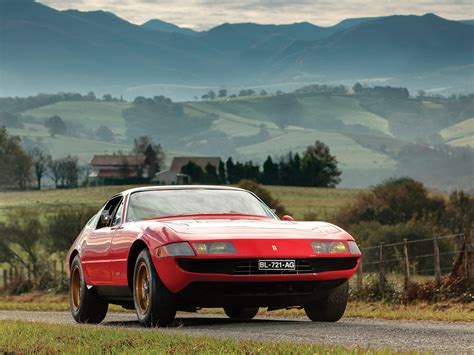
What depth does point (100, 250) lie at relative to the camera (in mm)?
14727

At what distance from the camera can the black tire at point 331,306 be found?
13453 millimetres

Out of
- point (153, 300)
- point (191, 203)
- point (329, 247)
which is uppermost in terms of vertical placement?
point (191, 203)

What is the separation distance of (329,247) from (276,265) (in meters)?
0.71

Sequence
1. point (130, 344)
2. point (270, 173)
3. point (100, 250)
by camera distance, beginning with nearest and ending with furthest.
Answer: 1. point (130, 344)
2. point (100, 250)
3. point (270, 173)

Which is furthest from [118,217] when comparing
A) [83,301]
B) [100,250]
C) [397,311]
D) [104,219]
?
[397,311]

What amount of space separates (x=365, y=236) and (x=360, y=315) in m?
79.5

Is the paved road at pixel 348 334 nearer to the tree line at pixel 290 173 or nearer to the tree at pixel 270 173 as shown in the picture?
the tree line at pixel 290 173

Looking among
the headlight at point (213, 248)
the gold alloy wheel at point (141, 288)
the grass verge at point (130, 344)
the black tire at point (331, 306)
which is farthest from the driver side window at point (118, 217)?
the black tire at point (331, 306)

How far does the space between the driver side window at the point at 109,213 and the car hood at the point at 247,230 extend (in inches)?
73.1

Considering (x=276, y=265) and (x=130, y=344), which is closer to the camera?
(x=130, y=344)

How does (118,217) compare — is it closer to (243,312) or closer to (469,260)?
(243,312)

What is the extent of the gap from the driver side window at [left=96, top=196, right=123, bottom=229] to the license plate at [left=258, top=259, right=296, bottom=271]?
9.88 ft

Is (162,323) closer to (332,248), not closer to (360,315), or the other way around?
(332,248)

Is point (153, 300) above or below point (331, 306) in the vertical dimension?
above
